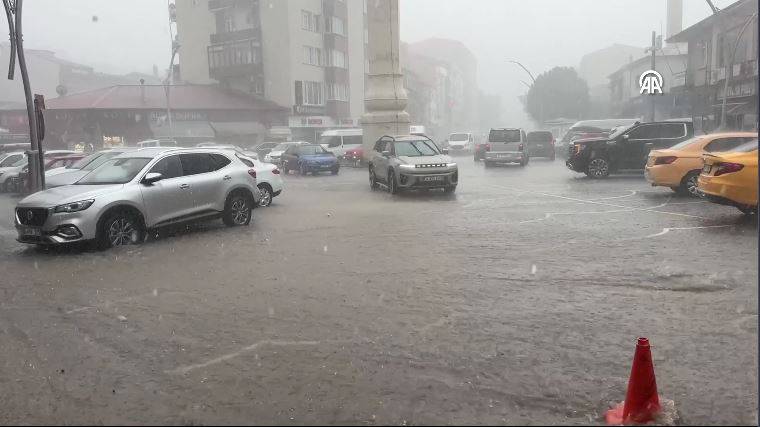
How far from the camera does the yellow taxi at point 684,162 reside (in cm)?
1423

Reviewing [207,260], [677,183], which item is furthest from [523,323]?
[677,183]

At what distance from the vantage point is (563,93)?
81.5m

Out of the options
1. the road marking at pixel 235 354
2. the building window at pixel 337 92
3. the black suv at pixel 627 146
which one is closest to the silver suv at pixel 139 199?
the road marking at pixel 235 354

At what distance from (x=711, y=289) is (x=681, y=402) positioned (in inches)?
121

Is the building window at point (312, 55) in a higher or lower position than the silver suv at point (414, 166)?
higher

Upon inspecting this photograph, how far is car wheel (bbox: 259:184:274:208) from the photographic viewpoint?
15.5 metres

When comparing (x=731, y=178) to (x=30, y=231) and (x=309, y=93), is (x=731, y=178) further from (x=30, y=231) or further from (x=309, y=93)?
(x=309, y=93)

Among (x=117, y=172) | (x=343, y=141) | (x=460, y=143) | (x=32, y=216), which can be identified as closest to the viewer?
(x=32, y=216)

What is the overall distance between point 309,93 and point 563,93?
129ft

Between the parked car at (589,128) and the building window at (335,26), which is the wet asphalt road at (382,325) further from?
the building window at (335,26)

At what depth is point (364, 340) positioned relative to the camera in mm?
5324

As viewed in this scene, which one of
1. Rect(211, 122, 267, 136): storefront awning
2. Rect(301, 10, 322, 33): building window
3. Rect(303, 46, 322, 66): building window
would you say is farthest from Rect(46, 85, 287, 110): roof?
Rect(301, 10, 322, 33): building window

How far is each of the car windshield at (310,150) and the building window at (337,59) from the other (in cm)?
3183

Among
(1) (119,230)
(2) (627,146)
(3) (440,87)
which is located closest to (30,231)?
(1) (119,230)
